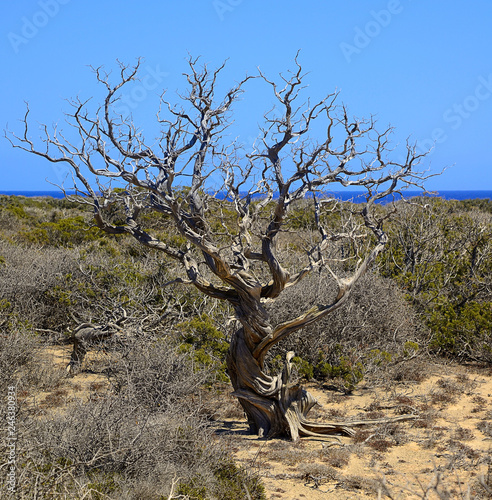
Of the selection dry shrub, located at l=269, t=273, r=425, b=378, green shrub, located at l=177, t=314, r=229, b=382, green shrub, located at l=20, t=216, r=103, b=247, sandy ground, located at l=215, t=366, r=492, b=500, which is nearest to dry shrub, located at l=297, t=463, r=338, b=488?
sandy ground, located at l=215, t=366, r=492, b=500

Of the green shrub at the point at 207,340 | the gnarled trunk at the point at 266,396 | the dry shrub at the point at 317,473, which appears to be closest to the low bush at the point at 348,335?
the green shrub at the point at 207,340

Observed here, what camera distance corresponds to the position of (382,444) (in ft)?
19.5

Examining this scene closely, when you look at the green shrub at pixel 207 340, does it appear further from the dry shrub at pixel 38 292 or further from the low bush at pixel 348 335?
the dry shrub at pixel 38 292

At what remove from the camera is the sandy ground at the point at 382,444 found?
191 inches

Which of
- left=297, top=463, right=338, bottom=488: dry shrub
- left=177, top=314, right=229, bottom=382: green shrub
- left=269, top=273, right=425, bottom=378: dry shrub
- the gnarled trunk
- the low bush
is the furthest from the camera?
left=269, top=273, right=425, bottom=378: dry shrub

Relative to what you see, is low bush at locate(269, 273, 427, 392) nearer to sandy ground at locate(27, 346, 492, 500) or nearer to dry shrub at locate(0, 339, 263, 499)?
sandy ground at locate(27, 346, 492, 500)

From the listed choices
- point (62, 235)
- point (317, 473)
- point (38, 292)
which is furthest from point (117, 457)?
point (62, 235)

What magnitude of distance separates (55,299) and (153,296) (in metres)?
1.90

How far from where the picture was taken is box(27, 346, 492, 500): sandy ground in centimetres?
484

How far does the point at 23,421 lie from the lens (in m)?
4.25

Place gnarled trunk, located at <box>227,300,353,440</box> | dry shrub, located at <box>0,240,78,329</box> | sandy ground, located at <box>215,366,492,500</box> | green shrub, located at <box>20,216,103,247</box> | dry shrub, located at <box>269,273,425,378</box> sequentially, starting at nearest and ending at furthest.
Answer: sandy ground, located at <box>215,366,492,500</box> < gnarled trunk, located at <box>227,300,353,440</box> < dry shrub, located at <box>269,273,425,378</box> < dry shrub, located at <box>0,240,78,329</box> < green shrub, located at <box>20,216,103,247</box>

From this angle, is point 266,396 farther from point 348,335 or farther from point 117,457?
point 348,335

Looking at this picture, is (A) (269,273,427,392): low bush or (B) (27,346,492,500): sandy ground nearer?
(B) (27,346,492,500): sandy ground

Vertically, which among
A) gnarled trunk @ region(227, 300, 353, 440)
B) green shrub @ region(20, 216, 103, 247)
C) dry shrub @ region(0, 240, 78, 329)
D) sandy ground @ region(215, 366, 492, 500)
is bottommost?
sandy ground @ region(215, 366, 492, 500)
